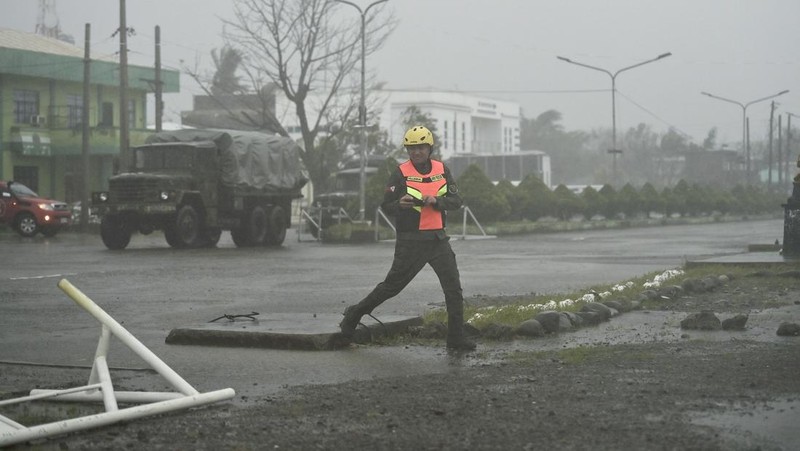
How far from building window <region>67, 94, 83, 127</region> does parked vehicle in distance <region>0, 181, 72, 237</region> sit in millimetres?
19982

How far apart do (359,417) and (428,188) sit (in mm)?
3437

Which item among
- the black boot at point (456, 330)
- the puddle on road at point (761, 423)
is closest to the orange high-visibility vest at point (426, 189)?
the black boot at point (456, 330)

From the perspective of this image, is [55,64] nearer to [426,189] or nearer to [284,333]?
[284,333]

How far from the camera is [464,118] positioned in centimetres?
12588

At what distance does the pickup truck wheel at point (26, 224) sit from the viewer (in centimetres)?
3716

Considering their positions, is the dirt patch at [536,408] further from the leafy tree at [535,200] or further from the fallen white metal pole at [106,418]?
the leafy tree at [535,200]

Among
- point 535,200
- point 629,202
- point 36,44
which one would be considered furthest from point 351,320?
point 36,44

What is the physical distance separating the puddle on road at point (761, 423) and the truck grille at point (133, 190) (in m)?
22.8

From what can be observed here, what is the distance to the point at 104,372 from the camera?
674 centimetres

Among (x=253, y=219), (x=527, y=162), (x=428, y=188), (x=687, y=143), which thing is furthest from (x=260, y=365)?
(x=687, y=143)

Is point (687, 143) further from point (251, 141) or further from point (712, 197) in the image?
point (251, 141)

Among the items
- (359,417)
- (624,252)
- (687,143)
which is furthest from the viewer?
(687,143)

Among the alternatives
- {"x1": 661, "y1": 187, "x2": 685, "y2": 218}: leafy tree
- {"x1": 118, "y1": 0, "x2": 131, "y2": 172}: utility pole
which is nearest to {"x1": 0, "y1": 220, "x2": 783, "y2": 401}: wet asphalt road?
{"x1": 118, "y1": 0, "x2": 131, "y2": 172}: utility pole

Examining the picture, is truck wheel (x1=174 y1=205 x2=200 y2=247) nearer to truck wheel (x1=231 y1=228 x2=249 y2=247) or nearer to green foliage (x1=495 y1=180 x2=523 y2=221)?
truck wheel (x1=231 y1=228 x2=249 y2=247)
